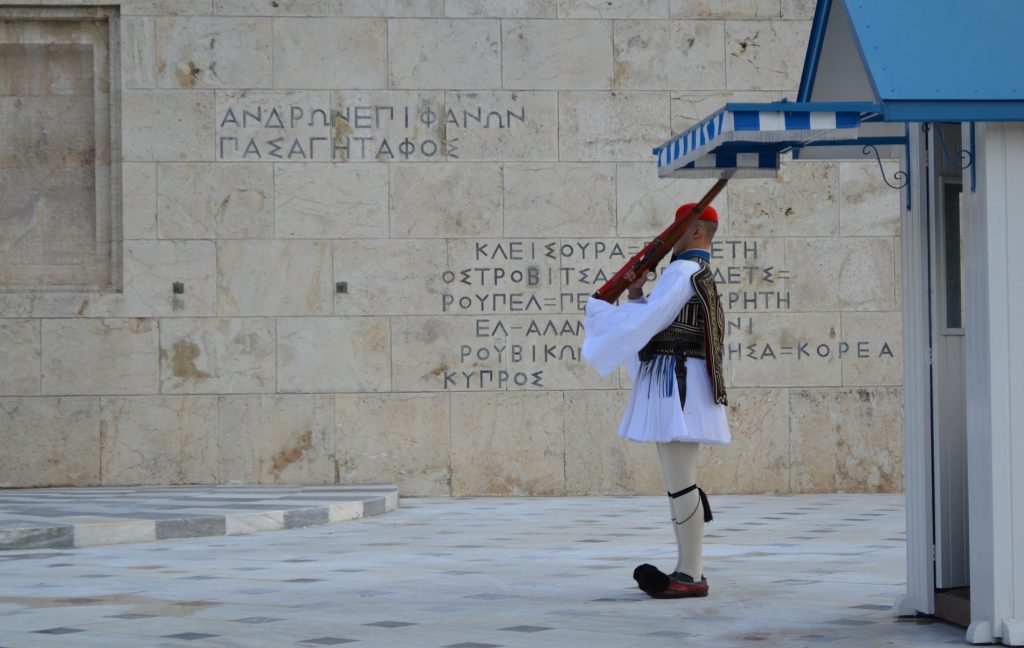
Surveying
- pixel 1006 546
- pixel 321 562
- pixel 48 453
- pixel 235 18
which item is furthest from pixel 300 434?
pixel 1006 546

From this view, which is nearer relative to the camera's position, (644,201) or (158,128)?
(158,128)

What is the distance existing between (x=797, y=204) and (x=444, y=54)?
3364 mm

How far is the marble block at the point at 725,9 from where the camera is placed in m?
13.7

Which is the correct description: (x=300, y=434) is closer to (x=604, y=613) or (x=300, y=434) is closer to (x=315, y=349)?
(x=315, y=349)

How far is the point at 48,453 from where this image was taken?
13148 millimetres

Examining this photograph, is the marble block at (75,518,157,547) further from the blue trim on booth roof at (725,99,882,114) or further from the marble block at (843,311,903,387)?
the marble block at (843,311,903,387)

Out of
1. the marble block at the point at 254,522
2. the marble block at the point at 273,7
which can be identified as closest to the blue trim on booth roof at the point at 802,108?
the marble block at the point at 254,522

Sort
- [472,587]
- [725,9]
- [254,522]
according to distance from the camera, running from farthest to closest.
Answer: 1. [725,9]
2. [254,522]
3. [472,587]

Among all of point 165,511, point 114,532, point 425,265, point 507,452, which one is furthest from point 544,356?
point 114,532

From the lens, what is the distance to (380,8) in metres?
13.6

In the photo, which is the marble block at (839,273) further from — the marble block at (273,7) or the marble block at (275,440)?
the marble block at (273,7)

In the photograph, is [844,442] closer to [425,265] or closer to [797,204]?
[797,204]

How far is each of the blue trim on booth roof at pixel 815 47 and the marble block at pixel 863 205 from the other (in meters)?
6.93

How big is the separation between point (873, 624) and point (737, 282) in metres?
7.79
